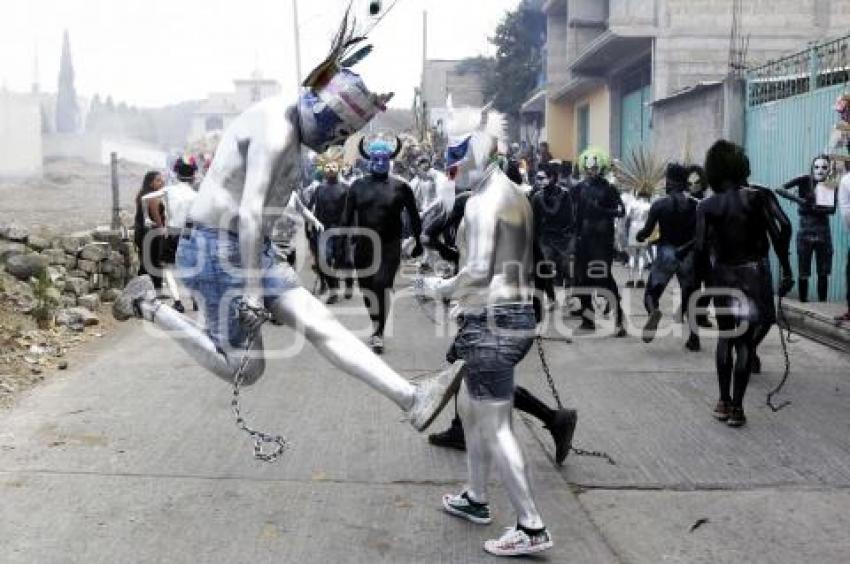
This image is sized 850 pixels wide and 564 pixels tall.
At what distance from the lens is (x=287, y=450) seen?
5918 mm

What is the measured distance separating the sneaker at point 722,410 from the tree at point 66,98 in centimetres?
9088

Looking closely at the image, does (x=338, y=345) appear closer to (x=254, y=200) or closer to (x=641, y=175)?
(x=254, y=200)

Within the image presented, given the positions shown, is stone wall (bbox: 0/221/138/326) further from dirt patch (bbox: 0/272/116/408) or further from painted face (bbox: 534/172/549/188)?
painted face (bbox: 534/172/549/188)

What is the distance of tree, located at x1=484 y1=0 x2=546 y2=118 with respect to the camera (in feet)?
132

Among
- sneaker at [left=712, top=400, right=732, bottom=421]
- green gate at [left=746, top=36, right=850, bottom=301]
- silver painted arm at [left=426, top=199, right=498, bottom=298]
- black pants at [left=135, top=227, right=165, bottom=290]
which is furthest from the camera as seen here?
black pants at [left=135, top=227, right=165, bottom=290]

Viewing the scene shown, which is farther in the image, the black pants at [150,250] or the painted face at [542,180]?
the black pants at [150,250]

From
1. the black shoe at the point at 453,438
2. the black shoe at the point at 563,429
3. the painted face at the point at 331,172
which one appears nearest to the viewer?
the black shoe at the point at 563,429

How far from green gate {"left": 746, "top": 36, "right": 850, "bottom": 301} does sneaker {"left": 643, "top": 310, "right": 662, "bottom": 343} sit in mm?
2893

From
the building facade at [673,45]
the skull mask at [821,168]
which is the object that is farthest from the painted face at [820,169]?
the building facade at [673,45]

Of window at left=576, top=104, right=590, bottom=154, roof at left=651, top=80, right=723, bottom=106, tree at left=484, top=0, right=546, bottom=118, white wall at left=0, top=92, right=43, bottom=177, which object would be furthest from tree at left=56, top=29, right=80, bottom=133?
roof at left=651, top=80, right=723, bottom=106

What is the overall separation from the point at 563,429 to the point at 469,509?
1.05 meters

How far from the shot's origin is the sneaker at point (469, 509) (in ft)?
15.4

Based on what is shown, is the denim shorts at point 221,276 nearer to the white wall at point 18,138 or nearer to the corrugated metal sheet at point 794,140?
the corrugated metal sheet at point 794,140

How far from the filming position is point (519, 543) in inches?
168
